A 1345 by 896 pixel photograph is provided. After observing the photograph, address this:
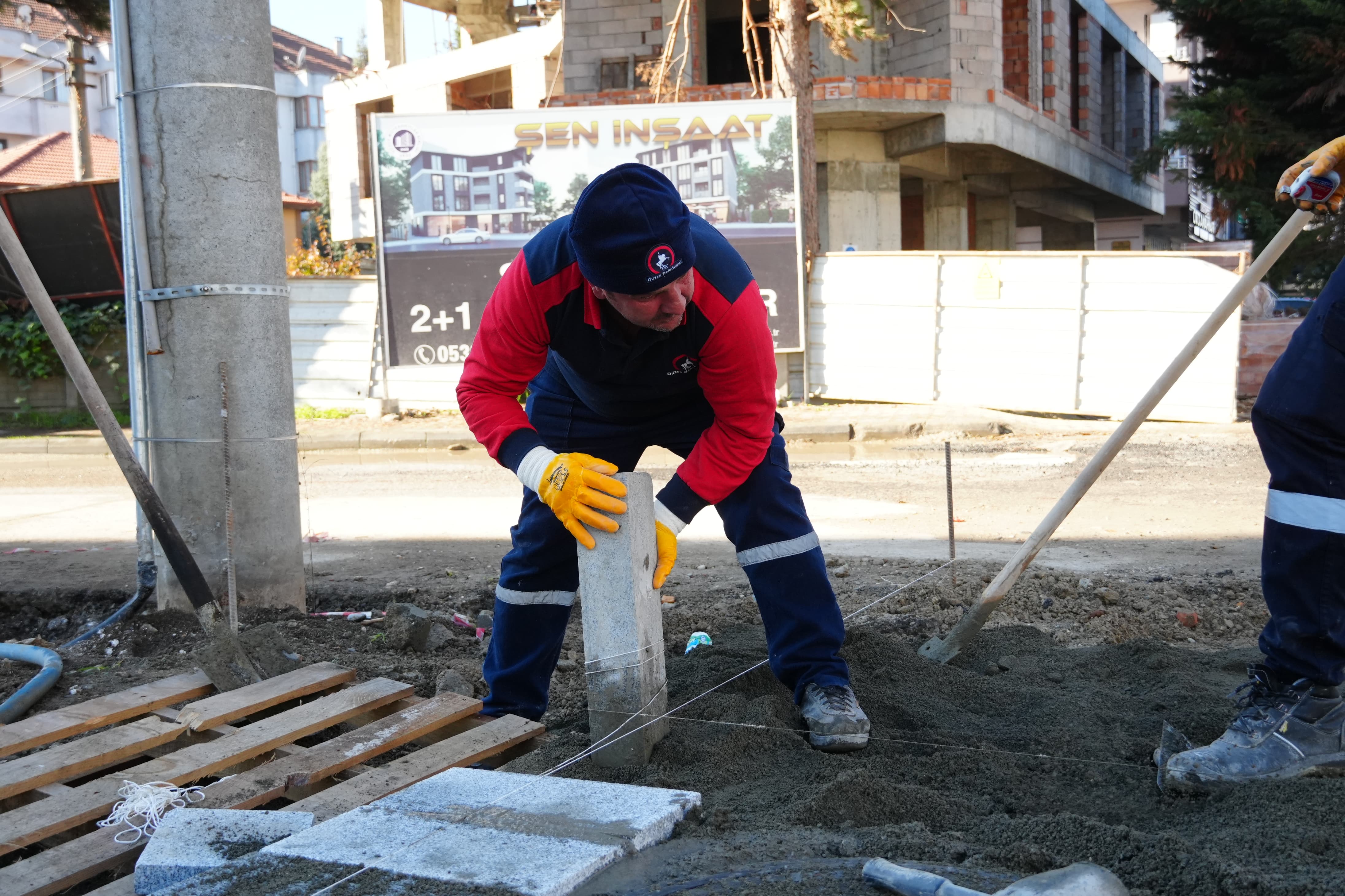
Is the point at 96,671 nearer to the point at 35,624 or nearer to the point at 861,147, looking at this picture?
the point at 35,624

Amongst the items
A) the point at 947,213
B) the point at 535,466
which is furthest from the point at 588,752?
the point at 947,213

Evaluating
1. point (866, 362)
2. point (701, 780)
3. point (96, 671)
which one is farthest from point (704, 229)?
point (866, 362)

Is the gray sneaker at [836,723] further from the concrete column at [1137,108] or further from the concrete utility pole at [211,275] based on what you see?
the concrete column at [1137,108]

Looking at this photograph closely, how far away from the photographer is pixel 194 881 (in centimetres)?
195

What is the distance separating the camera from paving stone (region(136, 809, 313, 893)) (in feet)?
6.56

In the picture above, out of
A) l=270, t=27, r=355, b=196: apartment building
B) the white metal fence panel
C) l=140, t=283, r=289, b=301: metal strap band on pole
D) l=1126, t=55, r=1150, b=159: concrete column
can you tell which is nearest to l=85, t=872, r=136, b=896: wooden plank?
l=140, t=283, r=289, b=301: metal strap band on pole

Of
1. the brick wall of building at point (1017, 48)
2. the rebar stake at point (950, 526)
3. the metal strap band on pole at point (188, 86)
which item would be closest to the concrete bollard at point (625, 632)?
the rebar stake at point (950, 526)

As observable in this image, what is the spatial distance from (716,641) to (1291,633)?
1981 millimetres

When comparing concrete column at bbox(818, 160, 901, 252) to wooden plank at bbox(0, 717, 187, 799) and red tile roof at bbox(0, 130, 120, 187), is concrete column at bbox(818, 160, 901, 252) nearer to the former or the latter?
wooden plank at bbox(0, 717, 187, 799)

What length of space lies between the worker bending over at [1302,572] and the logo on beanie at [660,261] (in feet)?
4.47

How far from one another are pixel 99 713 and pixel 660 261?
207 centimetres

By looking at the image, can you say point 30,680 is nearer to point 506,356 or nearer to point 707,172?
point 506,356

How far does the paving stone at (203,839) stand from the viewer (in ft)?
6.56

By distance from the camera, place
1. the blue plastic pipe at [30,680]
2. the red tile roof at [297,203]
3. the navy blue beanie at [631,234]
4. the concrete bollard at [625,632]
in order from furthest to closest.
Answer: the red tile roof at [297,203] → the blue plastic pipe at [30,680] → the concrete bollard at [625,632] → the navy blue beanie at [631,234]
